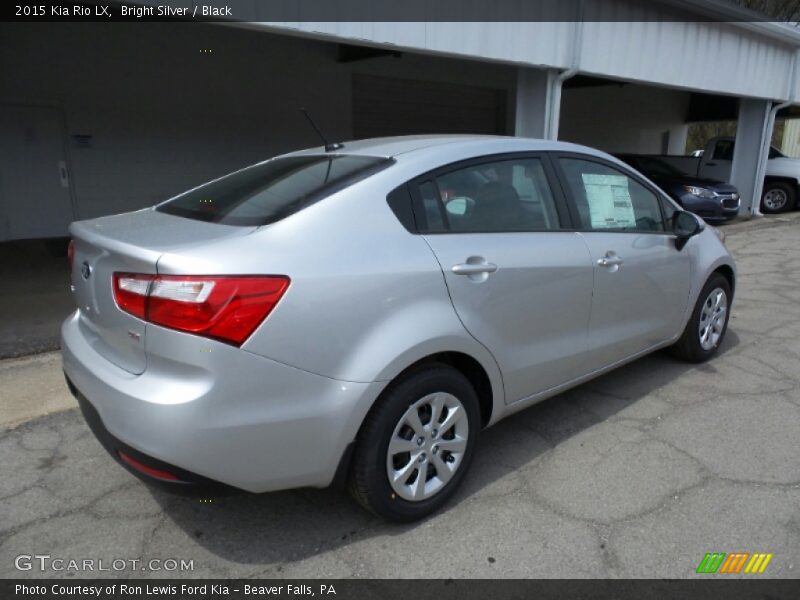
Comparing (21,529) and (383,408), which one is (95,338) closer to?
(21,529)

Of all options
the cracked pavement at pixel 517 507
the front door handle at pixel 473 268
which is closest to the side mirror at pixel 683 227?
the cracked pavement at pixel 517 507

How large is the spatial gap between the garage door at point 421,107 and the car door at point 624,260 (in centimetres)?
923

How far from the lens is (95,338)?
7.84 feet

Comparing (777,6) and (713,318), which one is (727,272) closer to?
(713,318)

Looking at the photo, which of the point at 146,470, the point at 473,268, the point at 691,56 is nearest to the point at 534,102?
the point at 691,56

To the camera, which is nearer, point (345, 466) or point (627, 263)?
point (345, 466)

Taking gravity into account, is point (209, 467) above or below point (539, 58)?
below

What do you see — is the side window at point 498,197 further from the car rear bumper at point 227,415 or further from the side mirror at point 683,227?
the side mirror at point 683,227

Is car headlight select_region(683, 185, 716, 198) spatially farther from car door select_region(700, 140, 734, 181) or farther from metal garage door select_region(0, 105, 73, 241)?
metal garage door select_region(0, 105, 73, 241)

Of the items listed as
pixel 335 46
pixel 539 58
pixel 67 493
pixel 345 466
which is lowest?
pixel 67 493

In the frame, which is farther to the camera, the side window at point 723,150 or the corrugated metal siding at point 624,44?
the side window at point 723,150

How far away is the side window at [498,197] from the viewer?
2.60 m

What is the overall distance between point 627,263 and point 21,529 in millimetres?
3258

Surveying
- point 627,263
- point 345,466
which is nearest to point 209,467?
point 345,466
